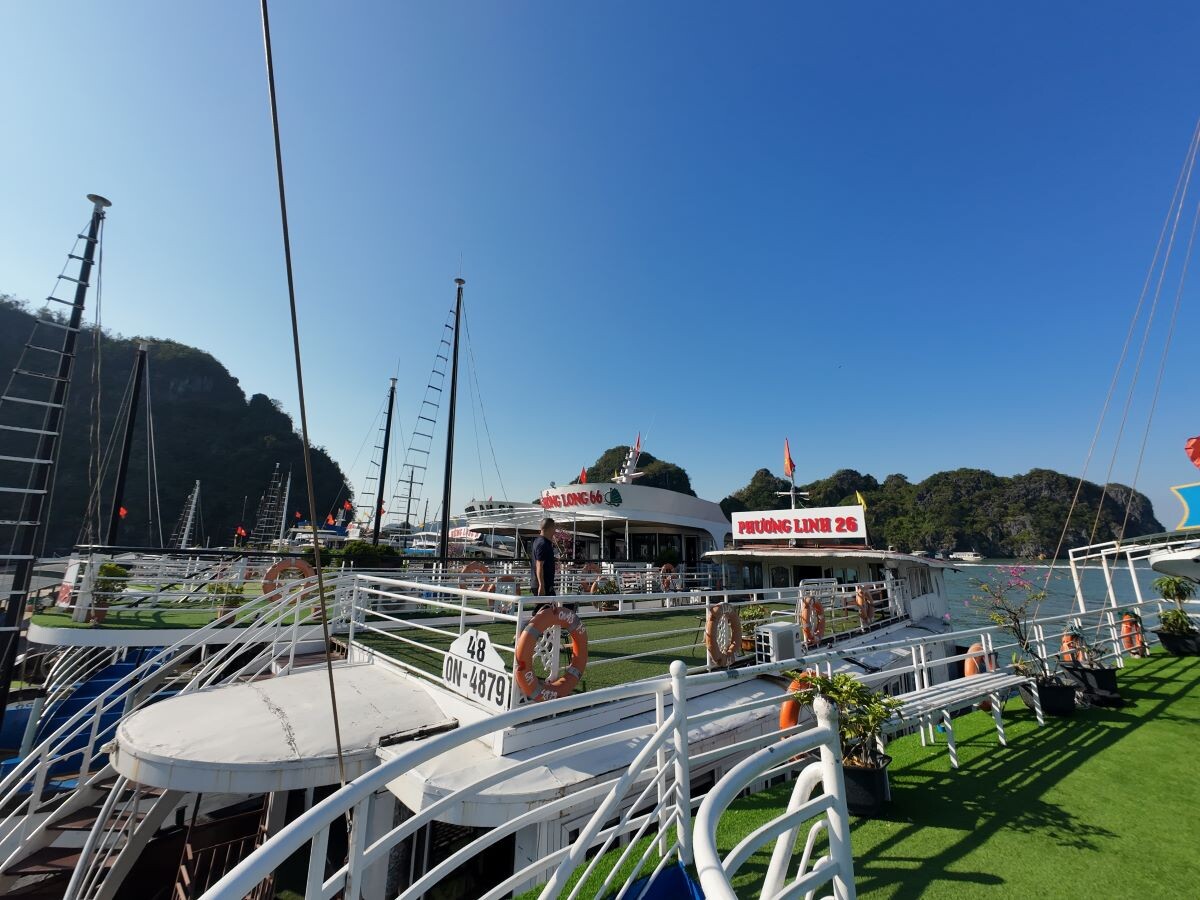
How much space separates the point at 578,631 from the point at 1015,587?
7420mm

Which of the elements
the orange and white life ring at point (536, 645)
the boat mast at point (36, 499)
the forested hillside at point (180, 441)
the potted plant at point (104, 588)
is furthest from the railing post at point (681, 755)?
the forested hillside at point (180, 441)

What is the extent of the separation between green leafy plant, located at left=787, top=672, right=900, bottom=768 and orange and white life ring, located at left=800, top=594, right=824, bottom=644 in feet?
12.8

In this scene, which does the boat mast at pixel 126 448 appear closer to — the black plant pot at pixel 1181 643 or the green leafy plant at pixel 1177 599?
the black plant pot at pixel 1181 643

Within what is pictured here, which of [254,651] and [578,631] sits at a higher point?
[578,631]

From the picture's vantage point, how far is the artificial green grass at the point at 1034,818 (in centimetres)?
316

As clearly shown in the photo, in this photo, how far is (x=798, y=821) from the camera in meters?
1.79

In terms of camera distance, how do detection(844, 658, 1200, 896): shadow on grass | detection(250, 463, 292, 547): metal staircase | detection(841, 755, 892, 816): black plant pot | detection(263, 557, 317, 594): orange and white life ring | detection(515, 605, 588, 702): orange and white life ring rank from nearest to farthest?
1. detection(844, 658, 1200, 896): shadow on grass
2. detection(841, 755, 892, 816): black plant pot
3. detection(515, 605, 588, 702): orange and white life ring
4. detection(263, 557, 317, 594): orange and white life ring
5. detection(250, 463, 292, 547): metal staircase

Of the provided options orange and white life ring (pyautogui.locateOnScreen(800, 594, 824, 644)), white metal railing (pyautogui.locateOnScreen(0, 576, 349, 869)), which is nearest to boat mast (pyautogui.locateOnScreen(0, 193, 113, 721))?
white metal railing (pyautogui.locateOnScreen(0, 576, 349, 869))

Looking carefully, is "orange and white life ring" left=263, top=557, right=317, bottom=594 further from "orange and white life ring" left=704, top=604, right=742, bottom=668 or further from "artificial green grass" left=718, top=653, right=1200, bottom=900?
"artificial green grass" left=718, top=653, right=1200, bottom=900

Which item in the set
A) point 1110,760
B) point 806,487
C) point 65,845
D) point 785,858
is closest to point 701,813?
point 785,858

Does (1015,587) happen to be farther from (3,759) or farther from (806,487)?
(806,487)

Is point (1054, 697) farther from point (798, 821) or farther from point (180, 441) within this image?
point (180, 441)

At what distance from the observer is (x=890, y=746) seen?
581 cm

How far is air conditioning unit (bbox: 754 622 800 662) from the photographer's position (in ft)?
22.0
